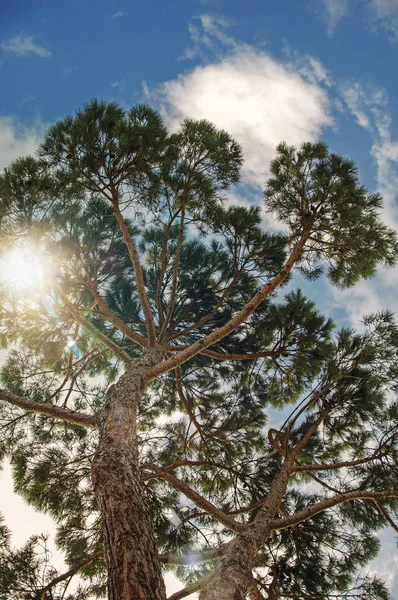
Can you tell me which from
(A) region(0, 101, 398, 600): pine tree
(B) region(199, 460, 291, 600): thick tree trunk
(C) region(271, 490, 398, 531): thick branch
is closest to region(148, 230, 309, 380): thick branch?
(A) region(0, 101, 398, 600): pine tree

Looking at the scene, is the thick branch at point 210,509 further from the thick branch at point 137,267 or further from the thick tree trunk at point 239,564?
the thick branch at point 137,267

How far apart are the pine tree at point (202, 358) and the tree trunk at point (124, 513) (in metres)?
0.31

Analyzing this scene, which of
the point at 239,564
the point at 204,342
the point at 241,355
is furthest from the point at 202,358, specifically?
the point at 239,564

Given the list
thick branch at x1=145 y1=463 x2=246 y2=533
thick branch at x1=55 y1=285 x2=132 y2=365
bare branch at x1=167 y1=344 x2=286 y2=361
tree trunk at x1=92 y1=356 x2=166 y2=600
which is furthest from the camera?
bare branch at x1=167 y1=344 x2=286 y2=361

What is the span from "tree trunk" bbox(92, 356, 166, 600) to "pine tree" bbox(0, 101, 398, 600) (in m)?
0.31

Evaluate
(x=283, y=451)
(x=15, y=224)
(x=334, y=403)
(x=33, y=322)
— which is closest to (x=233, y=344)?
(x=334, y=403)

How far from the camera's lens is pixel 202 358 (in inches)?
238

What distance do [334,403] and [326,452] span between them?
28.6 inches

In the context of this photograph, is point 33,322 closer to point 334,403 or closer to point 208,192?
point 208,192

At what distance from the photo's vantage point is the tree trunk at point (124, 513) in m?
1.69

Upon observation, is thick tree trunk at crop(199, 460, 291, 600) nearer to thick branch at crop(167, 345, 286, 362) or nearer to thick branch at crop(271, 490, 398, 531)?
thick branch at crop(271, 490, 398, 531)

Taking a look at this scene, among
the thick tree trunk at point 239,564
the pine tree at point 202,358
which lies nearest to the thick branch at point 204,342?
the pine tree at point 202,358

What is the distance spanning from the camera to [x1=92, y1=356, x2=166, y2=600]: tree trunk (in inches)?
66.4

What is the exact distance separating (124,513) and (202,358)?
13.3ft
